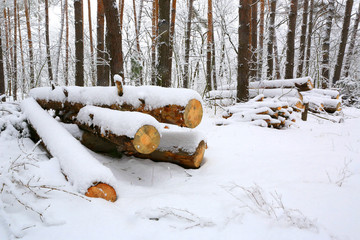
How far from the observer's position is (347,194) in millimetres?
1620

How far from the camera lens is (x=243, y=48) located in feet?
20.7

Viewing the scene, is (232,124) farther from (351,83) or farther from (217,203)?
(351,83)

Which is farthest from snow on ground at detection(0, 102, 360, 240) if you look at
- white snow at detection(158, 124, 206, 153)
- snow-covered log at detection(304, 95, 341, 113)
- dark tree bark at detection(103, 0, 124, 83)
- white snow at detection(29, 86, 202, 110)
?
snow-covered log at detection(304, 95, 341, 113)

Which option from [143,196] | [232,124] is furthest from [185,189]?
Answer: [232,124]

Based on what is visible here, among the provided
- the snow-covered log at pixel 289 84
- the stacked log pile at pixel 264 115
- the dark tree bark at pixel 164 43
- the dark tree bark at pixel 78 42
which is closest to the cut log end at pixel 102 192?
the stacked log pile at pixel 264 115

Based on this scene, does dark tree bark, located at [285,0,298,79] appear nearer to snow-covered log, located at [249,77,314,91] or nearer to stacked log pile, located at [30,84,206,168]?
snow-covered log, located at [249,77,314,91]

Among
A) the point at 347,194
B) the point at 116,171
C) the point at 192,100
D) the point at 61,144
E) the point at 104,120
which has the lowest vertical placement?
the point at 116,171

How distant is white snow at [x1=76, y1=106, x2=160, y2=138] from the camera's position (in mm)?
2121

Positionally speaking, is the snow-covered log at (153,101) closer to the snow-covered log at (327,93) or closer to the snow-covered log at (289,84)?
the snow-covered log at (289,84)

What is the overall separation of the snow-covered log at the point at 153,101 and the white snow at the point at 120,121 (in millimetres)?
231

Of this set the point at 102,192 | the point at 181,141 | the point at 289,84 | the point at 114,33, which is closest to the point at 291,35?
the point at 289,84

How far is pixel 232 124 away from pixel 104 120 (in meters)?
3.24

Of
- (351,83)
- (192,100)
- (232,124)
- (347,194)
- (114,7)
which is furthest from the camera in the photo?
(351,83)

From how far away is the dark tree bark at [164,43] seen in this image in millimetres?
5570
